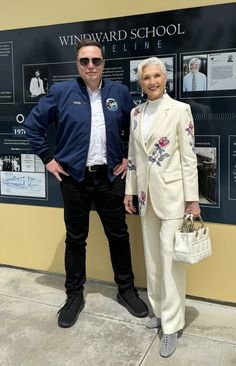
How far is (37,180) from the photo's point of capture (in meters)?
3.96

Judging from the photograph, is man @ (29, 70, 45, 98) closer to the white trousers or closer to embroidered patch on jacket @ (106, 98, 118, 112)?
embroidered patch on jacket @ (106, 98, 118, 112)

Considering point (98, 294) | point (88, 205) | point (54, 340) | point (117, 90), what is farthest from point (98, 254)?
point (117, 90)

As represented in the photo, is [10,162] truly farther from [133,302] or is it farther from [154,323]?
[154,323]

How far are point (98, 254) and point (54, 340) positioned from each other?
102 cm

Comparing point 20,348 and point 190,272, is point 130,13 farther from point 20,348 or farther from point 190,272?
point 20,348

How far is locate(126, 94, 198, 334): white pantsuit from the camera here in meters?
2.70

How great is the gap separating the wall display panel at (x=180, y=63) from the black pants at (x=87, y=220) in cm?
64

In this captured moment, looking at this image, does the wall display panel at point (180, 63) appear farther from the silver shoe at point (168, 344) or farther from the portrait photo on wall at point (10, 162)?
the silver shoe at point (168, 344)

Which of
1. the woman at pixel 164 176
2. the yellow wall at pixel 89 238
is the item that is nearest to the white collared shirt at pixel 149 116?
the woman at pixel 164 176

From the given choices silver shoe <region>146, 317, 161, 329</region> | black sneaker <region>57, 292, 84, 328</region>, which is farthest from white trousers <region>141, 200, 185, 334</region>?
black sneaker <region>57, 292, 84, 328</region>

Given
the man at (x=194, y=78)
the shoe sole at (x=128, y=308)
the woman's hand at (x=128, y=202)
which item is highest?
the man at (x=194, y=78)

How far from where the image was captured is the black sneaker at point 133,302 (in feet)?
10.7

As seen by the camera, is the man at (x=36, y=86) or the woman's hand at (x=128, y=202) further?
the man at (x=36, y=86)

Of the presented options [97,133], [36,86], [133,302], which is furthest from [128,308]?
[36,86]
